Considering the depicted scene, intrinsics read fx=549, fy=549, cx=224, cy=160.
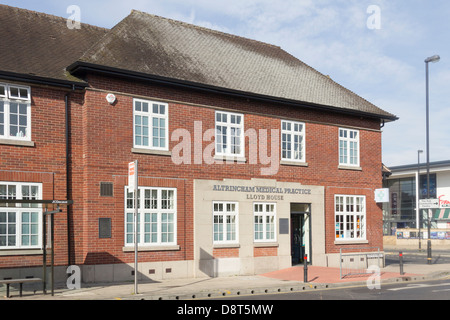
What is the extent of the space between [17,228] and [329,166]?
1399 cm

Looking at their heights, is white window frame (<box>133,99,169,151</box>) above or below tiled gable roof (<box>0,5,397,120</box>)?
below

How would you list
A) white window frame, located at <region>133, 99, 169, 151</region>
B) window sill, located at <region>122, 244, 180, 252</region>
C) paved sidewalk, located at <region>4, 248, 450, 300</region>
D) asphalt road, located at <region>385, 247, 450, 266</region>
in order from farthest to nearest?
1. asphalt road, located at <region>385, 247, 450, 266</region>
2. white window frame, located at <region>133, 99, 169, 151</region>
3. window sill, located at <region>122, 244, 180, 252</region>
4. paved sidewalk, located at <region>4, 248, 450, 300</region>

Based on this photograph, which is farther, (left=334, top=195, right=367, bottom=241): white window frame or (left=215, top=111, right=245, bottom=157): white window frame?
(left=334, top=195, right=367, bottom=241): white window frame

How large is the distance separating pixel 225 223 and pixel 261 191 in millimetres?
2155

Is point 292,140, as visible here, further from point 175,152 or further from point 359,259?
point 359,259

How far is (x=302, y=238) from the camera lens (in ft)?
81.4

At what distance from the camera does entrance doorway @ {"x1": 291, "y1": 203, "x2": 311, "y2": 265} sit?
80.1 ft

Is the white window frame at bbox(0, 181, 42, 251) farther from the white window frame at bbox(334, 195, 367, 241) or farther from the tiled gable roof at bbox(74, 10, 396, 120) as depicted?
the white window frame at bbox(334, 195, 367, 241)

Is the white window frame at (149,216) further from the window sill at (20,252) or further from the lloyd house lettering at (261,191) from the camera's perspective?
the window sill at (20,252)

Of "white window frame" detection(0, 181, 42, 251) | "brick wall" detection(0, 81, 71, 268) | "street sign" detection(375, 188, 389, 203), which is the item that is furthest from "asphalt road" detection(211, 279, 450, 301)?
"street sign" detection(375, 188, 389, 203)

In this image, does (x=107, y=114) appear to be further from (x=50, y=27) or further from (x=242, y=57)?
(x=242, y=57)

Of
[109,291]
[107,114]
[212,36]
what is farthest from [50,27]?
[109,291]

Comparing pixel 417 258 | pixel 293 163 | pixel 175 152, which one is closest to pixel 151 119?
→ pixel 175 152

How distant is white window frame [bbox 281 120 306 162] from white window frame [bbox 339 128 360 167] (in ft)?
7.92
